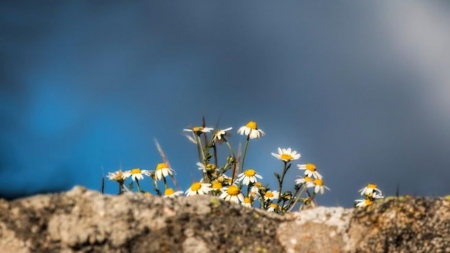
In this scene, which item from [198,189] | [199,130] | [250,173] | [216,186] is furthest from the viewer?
[199,130]

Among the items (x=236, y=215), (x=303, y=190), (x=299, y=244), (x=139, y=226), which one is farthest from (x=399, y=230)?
(x=303, y=190)

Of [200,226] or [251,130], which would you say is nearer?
[200,226]

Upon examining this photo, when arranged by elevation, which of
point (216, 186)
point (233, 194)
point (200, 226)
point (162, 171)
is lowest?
point (200, 226)

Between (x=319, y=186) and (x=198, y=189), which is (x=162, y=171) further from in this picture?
(x=319, y=186)

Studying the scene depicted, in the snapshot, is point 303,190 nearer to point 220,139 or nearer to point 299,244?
point 220,139

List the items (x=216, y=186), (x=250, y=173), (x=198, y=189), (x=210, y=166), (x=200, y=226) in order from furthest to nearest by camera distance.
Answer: (x=250, y=173)
(x=210, y=166)
(x=216, y=186)
(x=198, y=189)
(x=200, y=226)

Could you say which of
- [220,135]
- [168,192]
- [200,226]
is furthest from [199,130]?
[200,226]

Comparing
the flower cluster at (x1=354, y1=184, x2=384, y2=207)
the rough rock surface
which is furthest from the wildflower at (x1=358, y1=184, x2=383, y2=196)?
the rough rock surface
